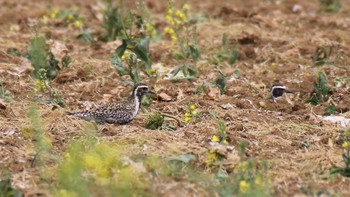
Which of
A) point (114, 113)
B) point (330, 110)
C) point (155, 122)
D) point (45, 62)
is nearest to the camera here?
point (155, 122)

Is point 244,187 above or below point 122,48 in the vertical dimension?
above

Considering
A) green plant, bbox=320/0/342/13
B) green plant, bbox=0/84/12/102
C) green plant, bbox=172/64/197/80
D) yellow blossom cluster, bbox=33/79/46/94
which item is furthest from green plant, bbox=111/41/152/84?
green plant, bbox=320/0/342/13

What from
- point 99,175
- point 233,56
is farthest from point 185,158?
point 233,56

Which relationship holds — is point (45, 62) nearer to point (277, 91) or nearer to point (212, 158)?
point (277, 91)

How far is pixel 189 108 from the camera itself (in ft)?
37.7

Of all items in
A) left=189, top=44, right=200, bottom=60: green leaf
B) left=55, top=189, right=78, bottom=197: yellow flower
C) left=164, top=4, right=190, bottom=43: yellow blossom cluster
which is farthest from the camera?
left=164, top=4, right=190, bottom=43: yellow blossom cluster

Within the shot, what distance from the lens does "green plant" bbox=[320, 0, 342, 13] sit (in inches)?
728

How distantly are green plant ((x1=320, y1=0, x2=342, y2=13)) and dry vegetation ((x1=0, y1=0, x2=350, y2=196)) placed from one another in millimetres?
95

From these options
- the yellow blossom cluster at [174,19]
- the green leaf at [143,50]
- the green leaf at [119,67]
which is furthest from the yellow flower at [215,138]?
the yellow blossom cluster at [174,19]

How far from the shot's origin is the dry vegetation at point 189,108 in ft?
28.3

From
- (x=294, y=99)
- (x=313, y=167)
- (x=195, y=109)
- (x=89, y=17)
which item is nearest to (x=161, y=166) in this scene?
(x=313, y=167)

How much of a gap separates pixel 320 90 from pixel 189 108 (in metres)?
1.84

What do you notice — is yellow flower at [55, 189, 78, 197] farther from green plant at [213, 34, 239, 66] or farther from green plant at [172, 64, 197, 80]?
green plant at [213, 34, 239, 66]

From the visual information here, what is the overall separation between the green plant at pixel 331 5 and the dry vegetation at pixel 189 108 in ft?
0.31
